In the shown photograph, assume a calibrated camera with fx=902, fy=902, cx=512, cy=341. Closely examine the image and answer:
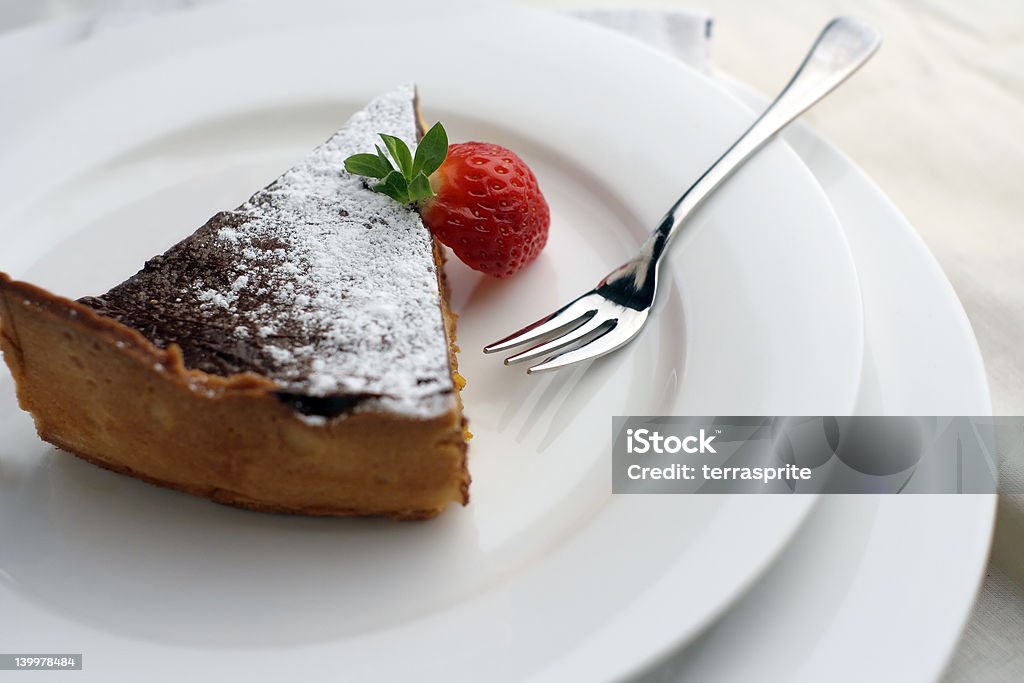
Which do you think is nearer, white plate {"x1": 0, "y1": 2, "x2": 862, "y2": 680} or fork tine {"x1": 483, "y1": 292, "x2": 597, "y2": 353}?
white plate {"x1": 0, "y1": 2, "x2": 862, "y2": 680}

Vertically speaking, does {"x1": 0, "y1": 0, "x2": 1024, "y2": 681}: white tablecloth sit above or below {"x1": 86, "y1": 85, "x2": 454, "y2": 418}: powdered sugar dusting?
above

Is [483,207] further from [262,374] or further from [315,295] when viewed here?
[262,374]

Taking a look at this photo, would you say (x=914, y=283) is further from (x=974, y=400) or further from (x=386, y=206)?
(x=386, y=206)

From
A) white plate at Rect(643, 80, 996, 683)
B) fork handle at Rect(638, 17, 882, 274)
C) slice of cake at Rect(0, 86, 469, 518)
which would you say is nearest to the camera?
white plate at Rect(643, 80, 996, 683)

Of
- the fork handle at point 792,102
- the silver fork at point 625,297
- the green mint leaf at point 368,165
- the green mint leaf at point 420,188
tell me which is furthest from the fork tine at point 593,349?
the green mint leaf at point 368,165

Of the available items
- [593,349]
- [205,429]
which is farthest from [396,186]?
[205,429]

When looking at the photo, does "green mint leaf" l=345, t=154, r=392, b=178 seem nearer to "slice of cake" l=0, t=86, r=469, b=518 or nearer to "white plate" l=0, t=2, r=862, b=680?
"slice of cake" l=0, t=86, r=469, b=518

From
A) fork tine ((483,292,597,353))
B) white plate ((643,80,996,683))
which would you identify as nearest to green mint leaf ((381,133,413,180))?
fork tine ((483,292,597,353))
